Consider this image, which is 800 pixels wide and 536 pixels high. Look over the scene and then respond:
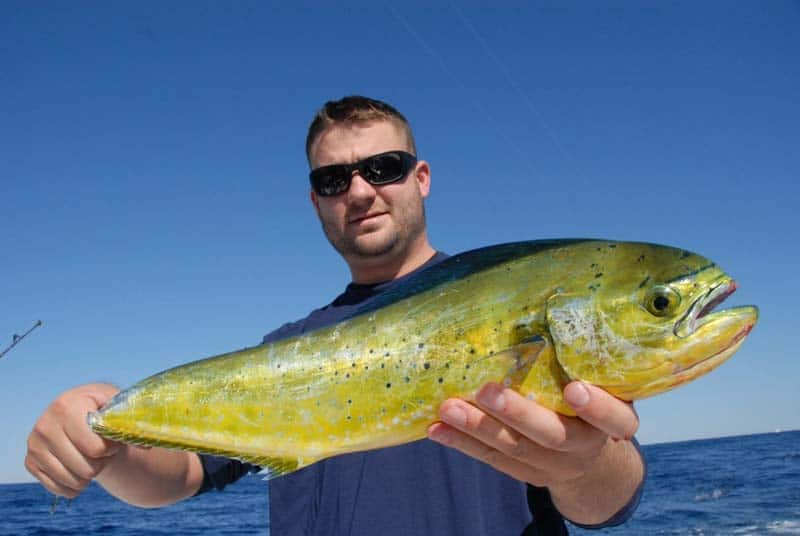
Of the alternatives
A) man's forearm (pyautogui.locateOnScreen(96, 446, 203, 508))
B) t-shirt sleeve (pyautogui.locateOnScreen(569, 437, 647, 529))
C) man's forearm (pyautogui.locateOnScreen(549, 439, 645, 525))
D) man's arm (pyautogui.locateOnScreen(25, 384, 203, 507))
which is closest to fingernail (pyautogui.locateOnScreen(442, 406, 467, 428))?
man's forearm (pyautogui.locateOnScreen(549, 439, 645, 525))

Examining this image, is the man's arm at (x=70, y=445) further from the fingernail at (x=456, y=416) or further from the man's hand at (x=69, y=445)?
the fingernail at (x=456, y=416)

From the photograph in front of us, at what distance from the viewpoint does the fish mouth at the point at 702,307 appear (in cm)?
225

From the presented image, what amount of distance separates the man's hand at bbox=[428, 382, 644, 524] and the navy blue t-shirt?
1.56 feet

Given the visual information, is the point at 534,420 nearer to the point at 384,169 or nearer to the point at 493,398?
the point at 493,398

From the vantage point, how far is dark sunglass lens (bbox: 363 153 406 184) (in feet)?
13.9

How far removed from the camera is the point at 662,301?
2291 mm

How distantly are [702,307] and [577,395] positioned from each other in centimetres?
57

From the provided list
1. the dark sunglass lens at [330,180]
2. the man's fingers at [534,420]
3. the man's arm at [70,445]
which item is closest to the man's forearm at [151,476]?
the man's arm at [70,445]

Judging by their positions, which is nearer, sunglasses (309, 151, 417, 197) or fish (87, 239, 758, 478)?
fish (87, 239, 758, 478)

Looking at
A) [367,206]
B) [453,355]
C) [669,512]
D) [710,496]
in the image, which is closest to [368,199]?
[367,206]

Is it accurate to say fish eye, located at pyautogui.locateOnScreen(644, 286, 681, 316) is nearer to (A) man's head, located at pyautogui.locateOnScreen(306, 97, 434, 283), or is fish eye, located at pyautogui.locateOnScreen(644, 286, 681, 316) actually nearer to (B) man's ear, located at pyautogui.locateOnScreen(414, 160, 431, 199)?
(A) man's head, located at pyautogui.locateOnScreen(306, 97, 434, 283)

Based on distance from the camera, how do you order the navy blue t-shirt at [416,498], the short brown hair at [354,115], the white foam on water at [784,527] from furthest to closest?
the white foam on water at [784,527] → the short brown hair at [354,115] → the navy blue t-shirt at [416,498]

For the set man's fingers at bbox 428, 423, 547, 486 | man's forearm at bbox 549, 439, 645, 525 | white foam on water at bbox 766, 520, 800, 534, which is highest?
man's fingers at bbox 428, 423, 547, 486

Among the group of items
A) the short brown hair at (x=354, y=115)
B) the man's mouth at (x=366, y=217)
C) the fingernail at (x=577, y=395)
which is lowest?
the fingernail at (x=577, y=395)
